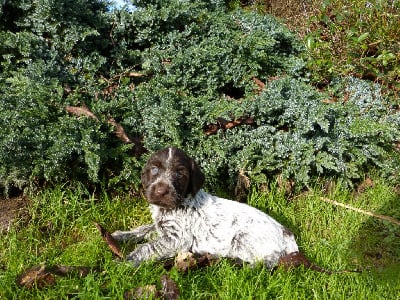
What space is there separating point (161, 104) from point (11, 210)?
182 cm

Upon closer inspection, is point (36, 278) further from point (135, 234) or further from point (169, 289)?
point (135, 234)

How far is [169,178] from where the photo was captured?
3.75 meters

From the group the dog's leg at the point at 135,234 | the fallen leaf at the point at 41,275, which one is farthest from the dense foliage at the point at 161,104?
the fallen leaf at the point at 41,275

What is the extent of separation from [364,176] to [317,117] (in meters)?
1.00

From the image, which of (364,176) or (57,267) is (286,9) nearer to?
(364,176)

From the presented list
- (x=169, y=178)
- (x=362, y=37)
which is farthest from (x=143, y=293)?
(x=362, y=37)

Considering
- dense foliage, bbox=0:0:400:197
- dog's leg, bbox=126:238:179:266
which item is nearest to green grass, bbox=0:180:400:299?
dog's leg, bbox=126:238:179:266

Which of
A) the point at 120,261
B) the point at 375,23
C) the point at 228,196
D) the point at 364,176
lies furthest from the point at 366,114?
the point at 120,261

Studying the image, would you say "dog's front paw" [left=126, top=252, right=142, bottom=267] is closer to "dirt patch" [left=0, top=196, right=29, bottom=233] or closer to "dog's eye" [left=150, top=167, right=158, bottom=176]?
"dog's eye" [left=150, top=167, right=158, bottom=176]

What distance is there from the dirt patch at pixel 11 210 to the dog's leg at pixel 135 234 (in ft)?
3.04

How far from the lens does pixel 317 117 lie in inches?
202

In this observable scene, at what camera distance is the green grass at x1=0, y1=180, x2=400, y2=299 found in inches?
139

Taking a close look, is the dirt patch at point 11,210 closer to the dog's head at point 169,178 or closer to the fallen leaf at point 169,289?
the dog's head at point 169,178

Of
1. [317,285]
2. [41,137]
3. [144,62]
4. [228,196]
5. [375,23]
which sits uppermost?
[375,23]
